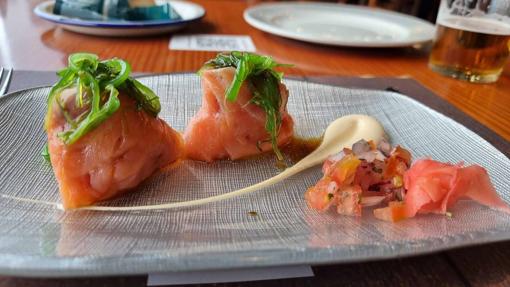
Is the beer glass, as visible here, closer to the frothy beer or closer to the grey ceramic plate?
the frothy beer

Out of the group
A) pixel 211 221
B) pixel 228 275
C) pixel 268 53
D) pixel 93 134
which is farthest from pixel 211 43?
pixel 228 275

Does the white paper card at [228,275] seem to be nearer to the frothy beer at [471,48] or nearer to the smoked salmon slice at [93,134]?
the smoked salmon slice at [93,134]

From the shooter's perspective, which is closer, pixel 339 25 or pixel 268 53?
pixel 268 53

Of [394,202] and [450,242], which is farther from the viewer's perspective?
[394,202]

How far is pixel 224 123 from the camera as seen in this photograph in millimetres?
1147

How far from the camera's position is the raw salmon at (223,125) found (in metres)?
1.12

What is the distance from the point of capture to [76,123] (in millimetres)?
921

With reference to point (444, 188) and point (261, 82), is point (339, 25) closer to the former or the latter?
point (261, 82)

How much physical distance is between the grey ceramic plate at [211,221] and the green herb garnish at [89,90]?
14cm

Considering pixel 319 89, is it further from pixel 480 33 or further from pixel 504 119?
pixel 480 33

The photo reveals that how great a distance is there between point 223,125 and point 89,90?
344 mm

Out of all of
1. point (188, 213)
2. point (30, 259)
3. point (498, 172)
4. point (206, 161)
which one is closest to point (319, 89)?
point (206, 161)

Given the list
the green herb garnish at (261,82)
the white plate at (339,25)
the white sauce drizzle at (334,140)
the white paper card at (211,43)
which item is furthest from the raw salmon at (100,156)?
the white plate at (339,25)

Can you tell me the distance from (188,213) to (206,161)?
268 mm
